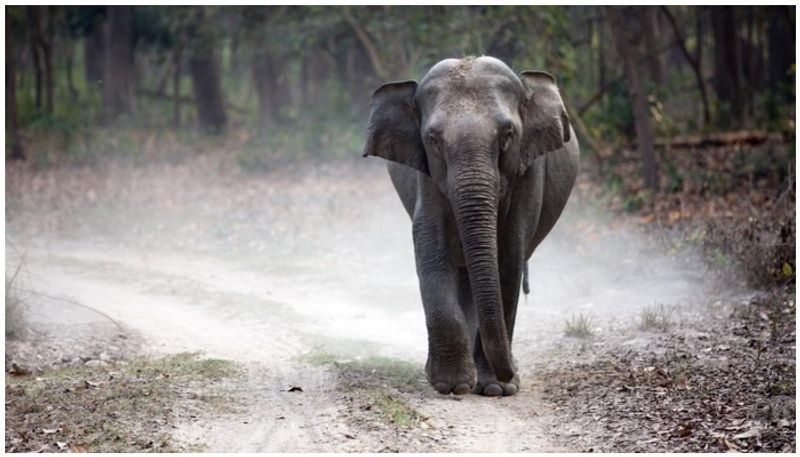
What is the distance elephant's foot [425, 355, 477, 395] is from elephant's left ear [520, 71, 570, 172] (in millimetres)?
1412

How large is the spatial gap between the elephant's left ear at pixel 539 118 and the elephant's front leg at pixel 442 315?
32.1 inches

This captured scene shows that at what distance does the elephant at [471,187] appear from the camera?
7.45 metres

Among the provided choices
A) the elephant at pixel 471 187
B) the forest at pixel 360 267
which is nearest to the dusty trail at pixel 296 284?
the forest at pixel 360 267

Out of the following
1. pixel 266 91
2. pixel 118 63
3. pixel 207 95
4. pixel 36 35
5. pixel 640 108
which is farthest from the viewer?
pixel 207 95

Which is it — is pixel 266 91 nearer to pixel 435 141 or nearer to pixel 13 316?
pixel 13 316

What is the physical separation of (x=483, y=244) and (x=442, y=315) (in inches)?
29.5

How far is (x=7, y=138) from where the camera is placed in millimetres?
24344

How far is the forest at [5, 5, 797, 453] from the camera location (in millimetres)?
7414

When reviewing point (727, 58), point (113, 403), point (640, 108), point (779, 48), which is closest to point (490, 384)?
point (113, 403)

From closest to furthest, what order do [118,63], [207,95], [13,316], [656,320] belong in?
[13,316]
[656,320]
[118,63]
[207,95]

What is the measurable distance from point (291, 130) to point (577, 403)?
63.0 feet

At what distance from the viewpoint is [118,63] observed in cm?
2969

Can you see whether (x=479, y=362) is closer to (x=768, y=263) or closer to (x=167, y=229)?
(x=768, y=263)

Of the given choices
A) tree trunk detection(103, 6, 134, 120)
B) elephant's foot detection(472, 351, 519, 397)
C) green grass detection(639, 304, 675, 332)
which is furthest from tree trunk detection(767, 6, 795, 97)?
elephant's foot detection(472, 351, 519, 397)
